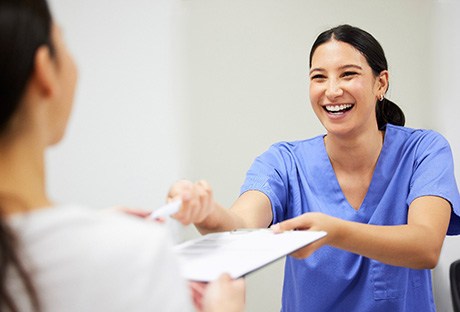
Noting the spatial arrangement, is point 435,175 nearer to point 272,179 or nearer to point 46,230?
point 272,179

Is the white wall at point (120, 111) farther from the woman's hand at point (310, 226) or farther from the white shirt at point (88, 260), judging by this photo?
the white shirt at point (88, 260)

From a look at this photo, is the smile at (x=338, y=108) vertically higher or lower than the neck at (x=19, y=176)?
lower

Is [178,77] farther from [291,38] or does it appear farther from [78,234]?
[78,234]

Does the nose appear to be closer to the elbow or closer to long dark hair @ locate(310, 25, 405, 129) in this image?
long dark hair @ locate(310, 25, 405, 129)

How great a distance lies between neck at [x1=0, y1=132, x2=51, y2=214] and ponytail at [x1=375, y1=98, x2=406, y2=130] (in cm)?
108

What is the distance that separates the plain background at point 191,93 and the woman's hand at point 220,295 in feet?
3.86

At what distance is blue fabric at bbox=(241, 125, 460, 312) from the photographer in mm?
1197

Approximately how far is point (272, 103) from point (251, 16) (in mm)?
326

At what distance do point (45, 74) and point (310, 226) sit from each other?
1.88 feet

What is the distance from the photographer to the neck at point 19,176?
47 centimetres

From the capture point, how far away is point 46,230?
17.6 inches

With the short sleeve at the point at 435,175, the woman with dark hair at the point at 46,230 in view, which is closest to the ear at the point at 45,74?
the woman with dark hair at the point at 46,230

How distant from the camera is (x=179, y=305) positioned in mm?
505

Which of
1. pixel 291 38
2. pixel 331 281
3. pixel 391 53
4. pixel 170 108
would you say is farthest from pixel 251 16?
pixel 331 281
